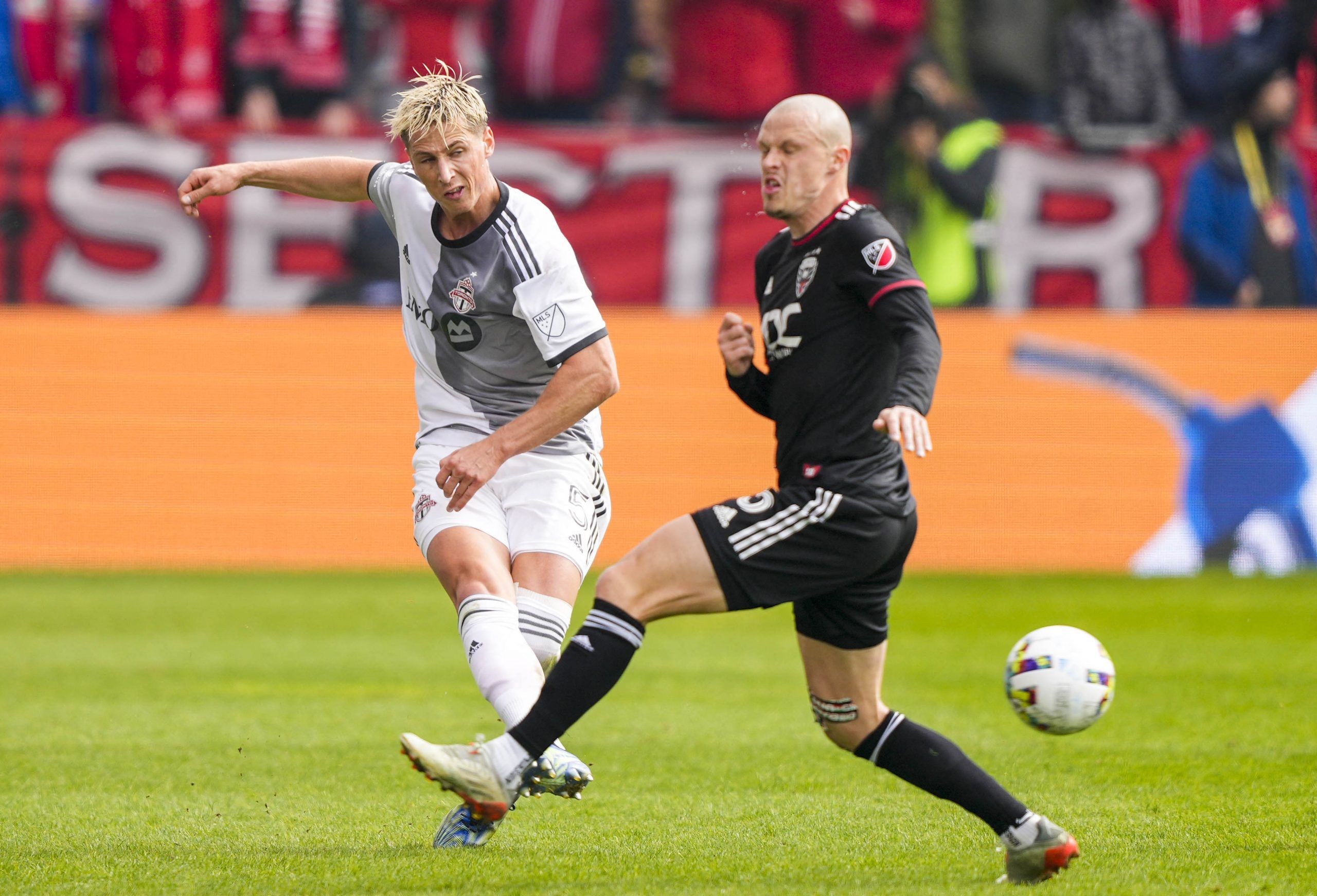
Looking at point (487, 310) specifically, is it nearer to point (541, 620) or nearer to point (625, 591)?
point (541, 620)

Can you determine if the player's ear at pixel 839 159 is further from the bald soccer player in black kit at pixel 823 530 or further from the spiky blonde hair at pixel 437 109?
the spiky blonde hair at pixel 437 109

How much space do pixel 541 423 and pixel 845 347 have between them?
37.9 inches

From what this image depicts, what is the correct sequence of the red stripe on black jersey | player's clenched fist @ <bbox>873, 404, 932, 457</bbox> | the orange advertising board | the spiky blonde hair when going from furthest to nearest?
the orange advertising board < the spiky blonde hair < the red stripe on black jersey < player's clenched fist @ <bbox>873, 404, 932, 457</bbox>

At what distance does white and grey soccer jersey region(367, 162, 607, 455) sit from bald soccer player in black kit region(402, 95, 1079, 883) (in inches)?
26.1

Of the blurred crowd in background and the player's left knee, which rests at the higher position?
the blurred crowd in background

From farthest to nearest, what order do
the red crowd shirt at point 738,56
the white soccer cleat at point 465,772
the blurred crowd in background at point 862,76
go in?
the red crowd shirt at point 738,56, the blurred crowd in background at point 862,76, the white soccer cleat at point 465,772

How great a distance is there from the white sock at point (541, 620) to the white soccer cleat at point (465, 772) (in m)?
0.73

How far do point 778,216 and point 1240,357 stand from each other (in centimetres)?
979

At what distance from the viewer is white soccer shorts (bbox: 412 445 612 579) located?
17.0 ft

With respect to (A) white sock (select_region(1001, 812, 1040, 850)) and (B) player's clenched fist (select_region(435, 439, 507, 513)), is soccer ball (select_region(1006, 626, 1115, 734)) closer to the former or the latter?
(A) white sock (select_region(1001, 812, 1040, 850))

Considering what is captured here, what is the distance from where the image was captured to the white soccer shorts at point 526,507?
520cm

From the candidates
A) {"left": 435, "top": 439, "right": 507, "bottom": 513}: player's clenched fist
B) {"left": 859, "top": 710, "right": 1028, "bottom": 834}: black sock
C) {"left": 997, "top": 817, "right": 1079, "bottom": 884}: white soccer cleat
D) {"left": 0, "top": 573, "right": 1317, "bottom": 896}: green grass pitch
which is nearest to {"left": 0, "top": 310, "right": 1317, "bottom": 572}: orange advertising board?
{"left": 0, "top": 573, "right": 1317, "bottom": 896}: green grass pitch

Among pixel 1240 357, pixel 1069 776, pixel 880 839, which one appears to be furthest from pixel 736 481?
pixel 880 839

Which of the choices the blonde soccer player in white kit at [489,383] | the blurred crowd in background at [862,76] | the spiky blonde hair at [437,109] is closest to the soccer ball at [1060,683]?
the blonde soccer player in white kit at [489,383]
